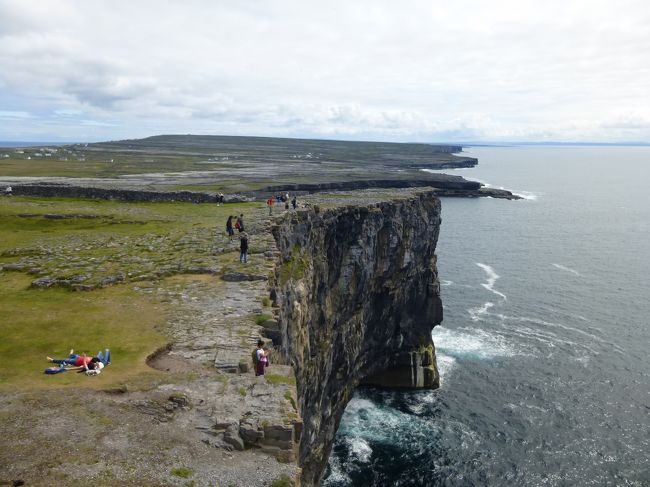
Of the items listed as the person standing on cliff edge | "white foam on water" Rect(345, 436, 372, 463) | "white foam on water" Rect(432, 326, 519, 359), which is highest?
the person standing on cliff edge

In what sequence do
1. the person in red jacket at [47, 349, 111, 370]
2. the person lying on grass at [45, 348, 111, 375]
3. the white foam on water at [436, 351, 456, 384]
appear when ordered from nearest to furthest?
1. the person lying on grass at [45, 348, 111, 375]
2. the person in red jacket at [47, 349, 111, 370]
3. the white foam on water at [436, 351, 456, 384]

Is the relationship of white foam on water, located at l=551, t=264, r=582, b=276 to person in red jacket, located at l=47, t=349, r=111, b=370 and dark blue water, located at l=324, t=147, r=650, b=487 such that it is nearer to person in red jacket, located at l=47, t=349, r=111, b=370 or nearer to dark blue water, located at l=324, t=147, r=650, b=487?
dark blue water, located at l=324, t=147, r=650, b=487

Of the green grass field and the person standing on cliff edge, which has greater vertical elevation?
the green grass field

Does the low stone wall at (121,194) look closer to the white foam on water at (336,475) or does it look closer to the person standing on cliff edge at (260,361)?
the white foam on water at (336,475)

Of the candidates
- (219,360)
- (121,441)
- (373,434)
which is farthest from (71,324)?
(373,434)

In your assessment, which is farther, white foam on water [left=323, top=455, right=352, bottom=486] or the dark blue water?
the dark blue water

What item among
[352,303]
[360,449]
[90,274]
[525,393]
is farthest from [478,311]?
[90,274]

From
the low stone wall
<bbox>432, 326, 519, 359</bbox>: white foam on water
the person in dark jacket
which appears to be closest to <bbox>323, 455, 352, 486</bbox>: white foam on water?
the person in dark jacket

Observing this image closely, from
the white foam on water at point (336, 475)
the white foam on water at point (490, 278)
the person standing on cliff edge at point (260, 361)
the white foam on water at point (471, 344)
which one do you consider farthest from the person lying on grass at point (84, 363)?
the white foam on water at point (490, 278)
